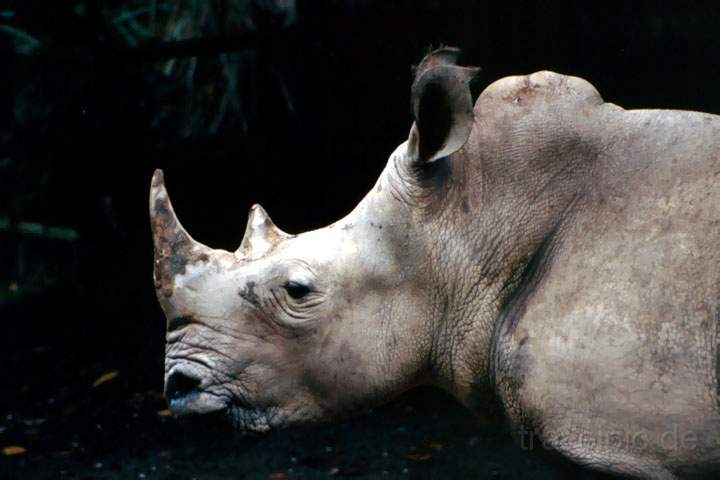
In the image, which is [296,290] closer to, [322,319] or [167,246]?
[322,319]

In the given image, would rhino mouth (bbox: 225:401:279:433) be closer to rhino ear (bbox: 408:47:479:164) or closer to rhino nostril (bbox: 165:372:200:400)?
rhino nostril (bbox: 165:372:200:400)

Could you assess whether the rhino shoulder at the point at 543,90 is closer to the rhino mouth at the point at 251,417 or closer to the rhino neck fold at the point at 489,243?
the rhino neck fold at the point at 489,243

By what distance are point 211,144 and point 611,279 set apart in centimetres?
454

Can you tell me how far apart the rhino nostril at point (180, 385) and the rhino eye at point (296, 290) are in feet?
1.39

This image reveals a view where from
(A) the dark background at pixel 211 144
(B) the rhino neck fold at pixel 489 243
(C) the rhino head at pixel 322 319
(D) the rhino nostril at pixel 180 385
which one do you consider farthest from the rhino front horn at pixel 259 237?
(A) the dark background at pixel 211 144

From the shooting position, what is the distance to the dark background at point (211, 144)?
227 inches

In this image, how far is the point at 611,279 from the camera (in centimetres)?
323

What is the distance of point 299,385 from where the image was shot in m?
3.63

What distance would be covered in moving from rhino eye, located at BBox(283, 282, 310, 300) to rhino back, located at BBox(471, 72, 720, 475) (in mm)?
644

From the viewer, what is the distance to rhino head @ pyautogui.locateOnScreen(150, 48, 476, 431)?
11.8 ft

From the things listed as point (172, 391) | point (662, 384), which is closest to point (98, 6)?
point (172, 391)

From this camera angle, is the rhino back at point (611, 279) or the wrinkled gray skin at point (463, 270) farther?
the wrinkled gray skin at point (463, 270)

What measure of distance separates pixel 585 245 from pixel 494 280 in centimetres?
35

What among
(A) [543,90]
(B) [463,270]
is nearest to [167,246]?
(B) [463,270]
